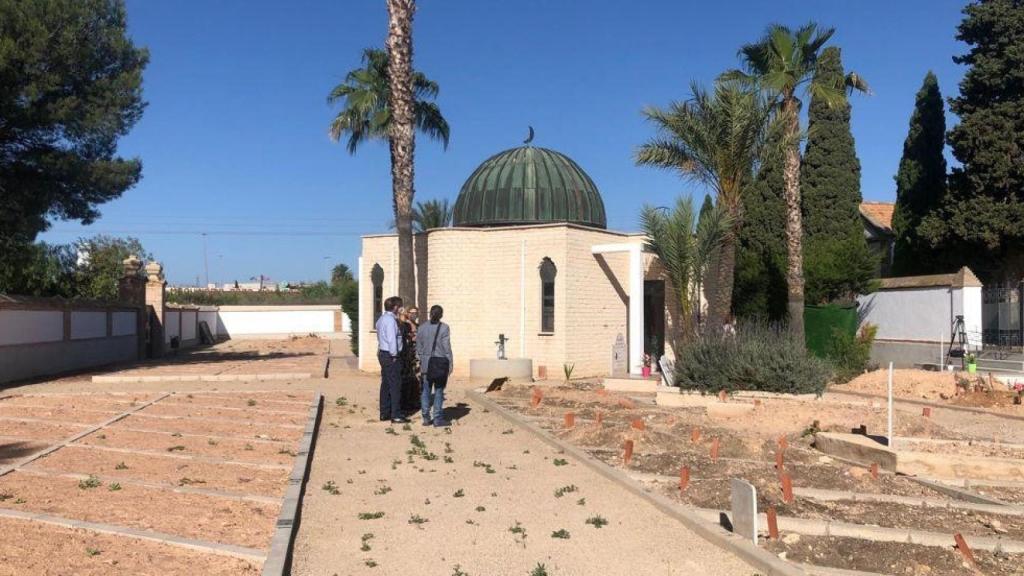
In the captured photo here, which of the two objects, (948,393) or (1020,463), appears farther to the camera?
(948,393)

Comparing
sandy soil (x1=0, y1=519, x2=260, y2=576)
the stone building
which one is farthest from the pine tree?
sandy soil (x1=0, y1=519, x2=260, y2=576)

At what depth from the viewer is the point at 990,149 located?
2461cm

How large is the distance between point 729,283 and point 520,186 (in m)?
7.01

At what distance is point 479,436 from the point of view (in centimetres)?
1151

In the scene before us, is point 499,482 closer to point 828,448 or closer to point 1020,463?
point 828,448

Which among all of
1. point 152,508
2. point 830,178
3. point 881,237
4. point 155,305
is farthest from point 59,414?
point 881,237

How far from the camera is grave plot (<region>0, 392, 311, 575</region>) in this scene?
5441mm

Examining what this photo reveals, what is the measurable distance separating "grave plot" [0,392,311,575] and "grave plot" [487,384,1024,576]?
3777mm

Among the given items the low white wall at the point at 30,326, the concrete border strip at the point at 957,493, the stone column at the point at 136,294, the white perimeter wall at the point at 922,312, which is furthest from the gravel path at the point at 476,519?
the stone column at the point at 136,294

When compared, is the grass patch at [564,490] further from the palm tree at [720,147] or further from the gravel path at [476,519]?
the palm tree at [720,147]

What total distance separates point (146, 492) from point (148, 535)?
1607 millimetres

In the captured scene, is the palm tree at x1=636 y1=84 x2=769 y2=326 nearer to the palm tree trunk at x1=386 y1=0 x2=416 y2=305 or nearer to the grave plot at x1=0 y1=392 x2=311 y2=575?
the palm tree trunk at x1=386 y1=0 x2=416 y2=305

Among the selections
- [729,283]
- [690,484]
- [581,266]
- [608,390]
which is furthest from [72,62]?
[690,484]

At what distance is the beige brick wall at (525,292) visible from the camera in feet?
68.0
